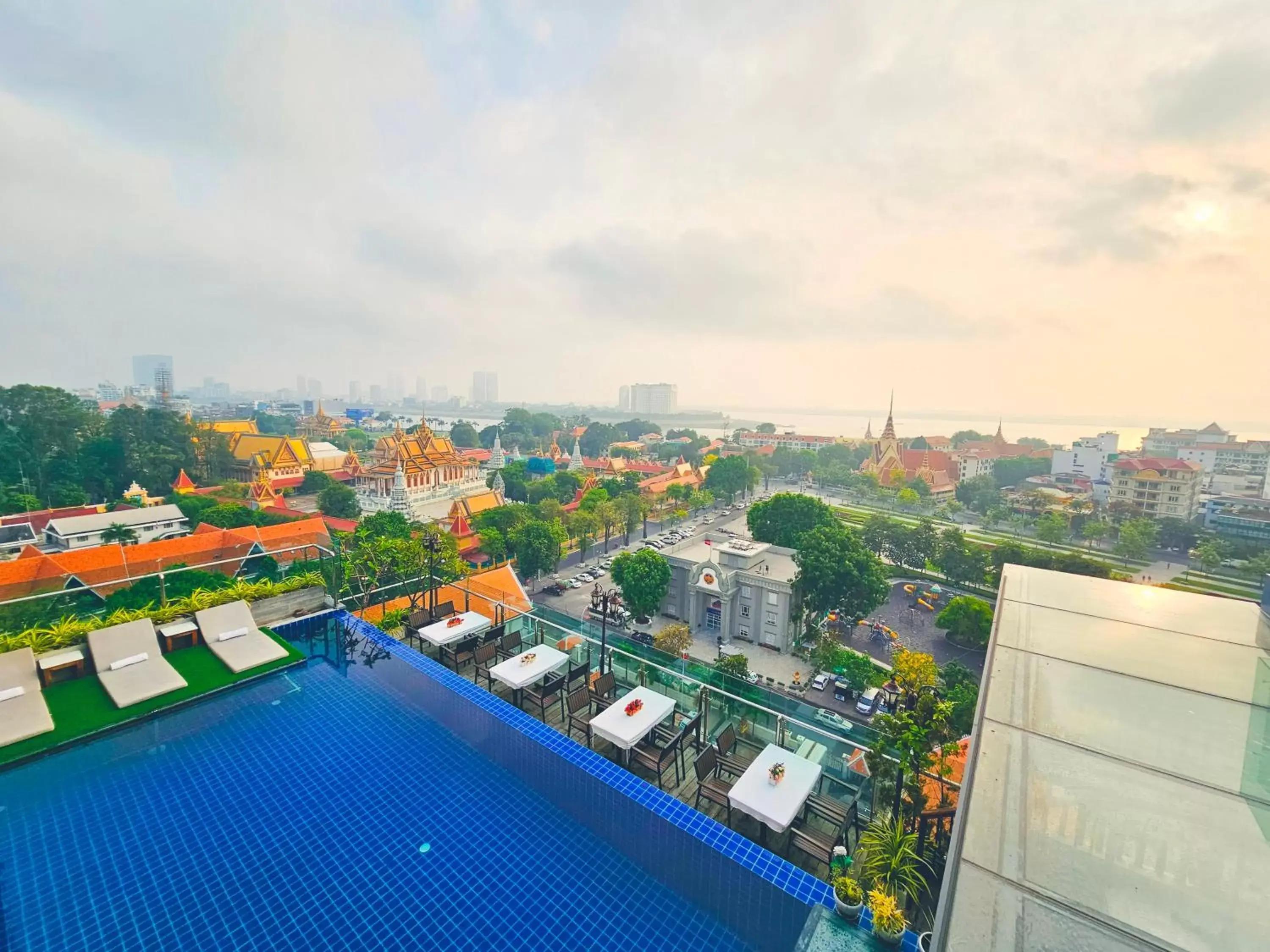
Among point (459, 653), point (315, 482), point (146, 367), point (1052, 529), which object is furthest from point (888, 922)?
point (146, 367)

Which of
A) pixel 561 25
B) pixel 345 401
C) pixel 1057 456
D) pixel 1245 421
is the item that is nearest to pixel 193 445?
pixel 561 25

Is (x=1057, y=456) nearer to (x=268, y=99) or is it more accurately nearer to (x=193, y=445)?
(x=268, y=99)

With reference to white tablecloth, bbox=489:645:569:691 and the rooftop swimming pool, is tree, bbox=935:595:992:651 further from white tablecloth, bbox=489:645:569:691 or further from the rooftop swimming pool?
the rooftop swimming pool

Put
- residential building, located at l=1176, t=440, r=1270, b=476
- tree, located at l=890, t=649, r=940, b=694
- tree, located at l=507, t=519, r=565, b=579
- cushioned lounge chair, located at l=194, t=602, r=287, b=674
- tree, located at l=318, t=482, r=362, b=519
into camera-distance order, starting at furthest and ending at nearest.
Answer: residential building, located at l=1176, t=440, r=1270, b=476 < tree, located at l=318, t=482, r=362, b=519 < tree, located at l=507, t=519, r=565, b=579 < cushioned lounge chair, located at l=194, t=602, r=287, b=674 < tree, located at l=890, t=649, r=940, b=694

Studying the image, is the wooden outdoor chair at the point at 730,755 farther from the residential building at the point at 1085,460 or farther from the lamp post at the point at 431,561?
the residential building at the point at 1085,460

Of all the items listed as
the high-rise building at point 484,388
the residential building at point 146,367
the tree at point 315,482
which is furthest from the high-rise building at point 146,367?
the tree at point 315,482

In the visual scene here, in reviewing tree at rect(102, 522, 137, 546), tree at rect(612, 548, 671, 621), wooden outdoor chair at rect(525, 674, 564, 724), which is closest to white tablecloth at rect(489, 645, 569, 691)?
wooden outdoor chair at rect(525, 674, 564, 724)

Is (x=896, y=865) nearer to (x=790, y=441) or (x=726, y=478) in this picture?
(x=726, y=478)
